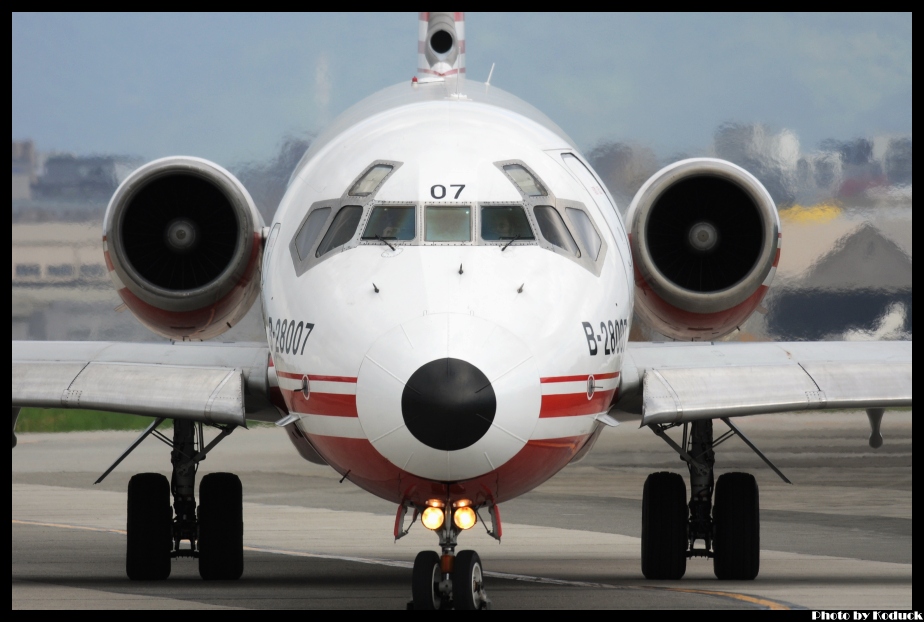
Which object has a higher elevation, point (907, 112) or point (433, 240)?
point (907, 112)

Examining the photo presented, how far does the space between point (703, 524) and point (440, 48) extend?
18.2 feet

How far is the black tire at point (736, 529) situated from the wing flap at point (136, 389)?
429cm

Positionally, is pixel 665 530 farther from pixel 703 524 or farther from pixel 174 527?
pixel 174 527

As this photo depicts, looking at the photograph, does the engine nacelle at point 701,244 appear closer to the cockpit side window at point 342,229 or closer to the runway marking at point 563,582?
the runway marking at point 563,582

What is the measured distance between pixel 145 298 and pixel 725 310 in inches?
195

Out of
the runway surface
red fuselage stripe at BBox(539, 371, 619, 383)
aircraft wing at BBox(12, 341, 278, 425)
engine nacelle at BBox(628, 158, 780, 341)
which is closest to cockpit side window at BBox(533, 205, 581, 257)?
red fuselage stripe at BBox(539, 371, 619, 383)

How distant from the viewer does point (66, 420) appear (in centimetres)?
3291

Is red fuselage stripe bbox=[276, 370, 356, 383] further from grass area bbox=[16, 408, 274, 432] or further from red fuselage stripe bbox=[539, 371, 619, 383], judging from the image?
grass area bbox=[16, 408, 274, 432]

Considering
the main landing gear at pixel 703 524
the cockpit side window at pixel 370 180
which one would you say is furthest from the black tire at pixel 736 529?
the cockpit side window at pixel 370 180
